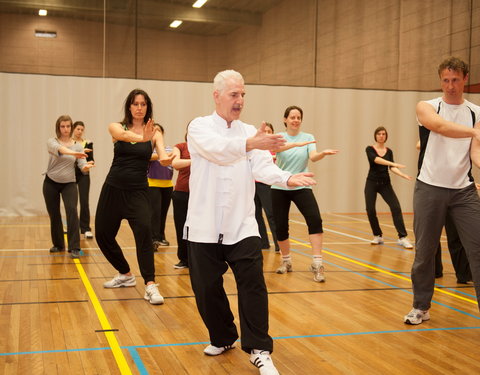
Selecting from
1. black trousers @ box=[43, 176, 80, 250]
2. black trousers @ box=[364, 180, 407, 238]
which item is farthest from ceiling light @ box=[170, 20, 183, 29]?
black trousers @ box=[43, 176, 80, 250]

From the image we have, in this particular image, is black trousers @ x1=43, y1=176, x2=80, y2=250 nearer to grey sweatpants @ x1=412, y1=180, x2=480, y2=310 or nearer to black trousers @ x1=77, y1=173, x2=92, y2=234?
black trousers @ x1=77, y1=173, x2=92, y2=234

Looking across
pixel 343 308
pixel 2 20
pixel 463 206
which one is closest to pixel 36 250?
pixel 343 308

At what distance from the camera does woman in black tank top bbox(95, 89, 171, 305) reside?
5.04m

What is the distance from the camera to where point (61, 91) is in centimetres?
1226

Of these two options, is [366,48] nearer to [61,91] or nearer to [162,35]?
[162,35]

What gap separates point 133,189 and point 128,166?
0.20m

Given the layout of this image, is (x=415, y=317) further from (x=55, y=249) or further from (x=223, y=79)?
(x=55, y=249)

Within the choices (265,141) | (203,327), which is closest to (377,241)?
(203,327)

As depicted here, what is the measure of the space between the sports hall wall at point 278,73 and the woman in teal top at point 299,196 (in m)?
6.98

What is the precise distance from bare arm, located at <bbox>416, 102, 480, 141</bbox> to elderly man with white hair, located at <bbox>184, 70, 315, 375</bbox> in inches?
45.9

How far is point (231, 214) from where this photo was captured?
3.35 metres

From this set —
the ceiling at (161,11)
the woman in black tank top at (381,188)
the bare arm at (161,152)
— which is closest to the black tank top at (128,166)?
the bare arm at (161,152)

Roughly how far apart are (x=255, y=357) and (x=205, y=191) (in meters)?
0.97

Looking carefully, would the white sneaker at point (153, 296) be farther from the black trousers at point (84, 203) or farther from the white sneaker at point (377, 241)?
the white sneaker at point (377, 241)
